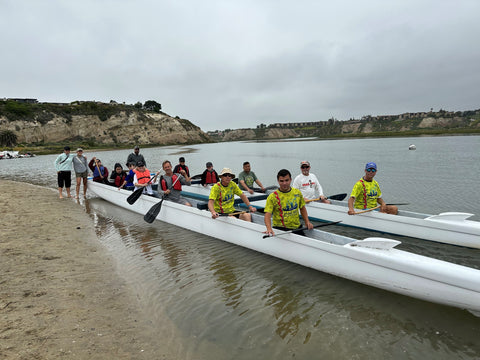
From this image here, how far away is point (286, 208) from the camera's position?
508 cm

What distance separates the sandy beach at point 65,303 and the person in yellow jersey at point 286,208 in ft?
8.30

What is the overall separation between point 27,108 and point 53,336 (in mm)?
77131

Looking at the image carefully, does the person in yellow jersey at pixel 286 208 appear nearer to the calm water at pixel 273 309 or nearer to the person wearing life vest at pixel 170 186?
the calm water at pixel 273 309

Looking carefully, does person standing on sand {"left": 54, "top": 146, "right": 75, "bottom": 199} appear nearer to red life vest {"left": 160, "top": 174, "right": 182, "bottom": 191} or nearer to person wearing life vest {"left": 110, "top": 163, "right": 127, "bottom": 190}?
person wearing life vest {"left": 110, "top": 163, "right": 127, "bottom": 190}

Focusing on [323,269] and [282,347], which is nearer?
[282,347]

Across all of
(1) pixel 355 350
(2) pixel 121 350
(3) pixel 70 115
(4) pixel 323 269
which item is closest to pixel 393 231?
(4) pixel 323 269

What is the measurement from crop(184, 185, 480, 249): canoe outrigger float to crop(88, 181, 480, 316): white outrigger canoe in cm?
235

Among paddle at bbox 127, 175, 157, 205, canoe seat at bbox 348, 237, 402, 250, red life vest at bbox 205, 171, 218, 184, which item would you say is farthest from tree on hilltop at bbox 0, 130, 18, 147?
canoe seat at bbox 348, 237, 402, 250

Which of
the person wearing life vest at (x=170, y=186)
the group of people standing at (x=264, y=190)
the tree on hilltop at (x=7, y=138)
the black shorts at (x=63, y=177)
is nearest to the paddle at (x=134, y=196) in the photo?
the group of people standing at (x=264, y=190)

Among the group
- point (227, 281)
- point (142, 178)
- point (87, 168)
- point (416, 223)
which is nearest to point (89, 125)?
point (87, 168)

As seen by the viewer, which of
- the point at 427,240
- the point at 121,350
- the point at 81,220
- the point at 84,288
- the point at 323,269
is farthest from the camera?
the point at 81,220

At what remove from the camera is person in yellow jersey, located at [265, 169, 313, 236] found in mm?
4980

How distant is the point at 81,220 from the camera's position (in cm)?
880

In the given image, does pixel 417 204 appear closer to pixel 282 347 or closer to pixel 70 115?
pixel 282 347
